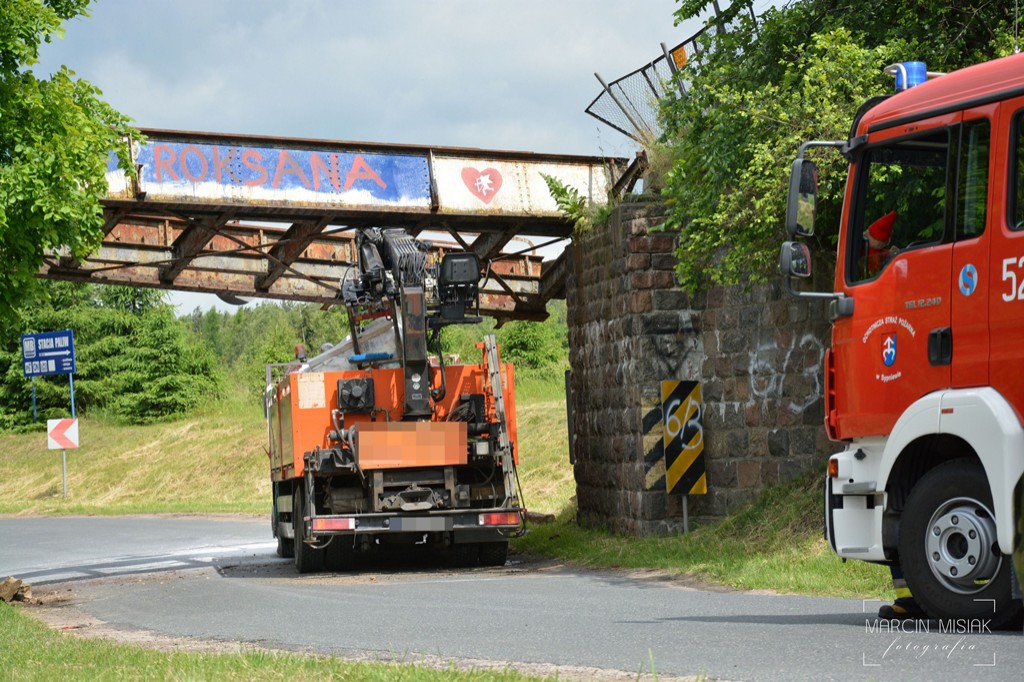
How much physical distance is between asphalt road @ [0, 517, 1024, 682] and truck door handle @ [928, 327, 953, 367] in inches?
59.5

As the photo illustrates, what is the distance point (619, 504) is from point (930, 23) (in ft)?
22.1

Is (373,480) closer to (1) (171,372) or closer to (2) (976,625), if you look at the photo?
(2) (976,625)

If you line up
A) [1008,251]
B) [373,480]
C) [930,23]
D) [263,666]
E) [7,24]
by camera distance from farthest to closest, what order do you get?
[373,480], [930,23], [7,24], [1008,251], [263,666]

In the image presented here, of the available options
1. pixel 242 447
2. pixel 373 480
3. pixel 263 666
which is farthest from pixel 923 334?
pixel 242 447

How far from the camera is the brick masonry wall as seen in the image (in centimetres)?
1569

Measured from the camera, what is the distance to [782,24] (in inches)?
590

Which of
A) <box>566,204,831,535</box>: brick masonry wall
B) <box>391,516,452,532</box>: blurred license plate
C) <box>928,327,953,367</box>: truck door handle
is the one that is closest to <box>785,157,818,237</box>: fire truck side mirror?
<box>928,327,953,367</box>: truck door handle

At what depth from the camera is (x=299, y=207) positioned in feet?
61.4

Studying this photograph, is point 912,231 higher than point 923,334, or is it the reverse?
point 912,231

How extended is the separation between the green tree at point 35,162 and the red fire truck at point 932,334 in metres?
7.47

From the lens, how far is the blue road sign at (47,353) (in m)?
47.8

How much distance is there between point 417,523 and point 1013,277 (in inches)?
354

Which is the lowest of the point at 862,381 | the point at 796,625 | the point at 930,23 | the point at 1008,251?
the point at 796,625

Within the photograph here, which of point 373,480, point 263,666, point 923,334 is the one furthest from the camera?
point 373,480
